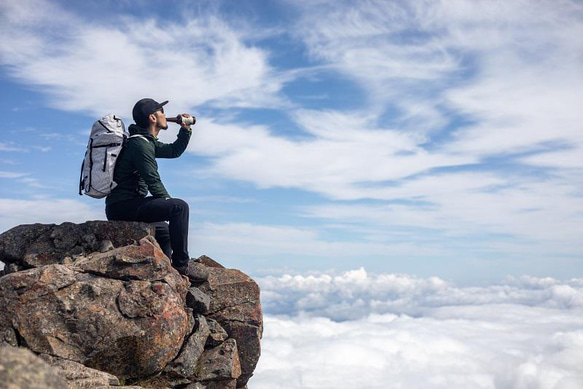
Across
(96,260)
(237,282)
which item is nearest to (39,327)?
(96,260)

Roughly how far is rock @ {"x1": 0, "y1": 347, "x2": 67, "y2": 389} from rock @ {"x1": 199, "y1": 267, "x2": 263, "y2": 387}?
1047cm

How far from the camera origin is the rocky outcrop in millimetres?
13422

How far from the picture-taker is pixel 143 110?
17.2 meters

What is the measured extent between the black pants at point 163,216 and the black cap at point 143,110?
8.76 feet

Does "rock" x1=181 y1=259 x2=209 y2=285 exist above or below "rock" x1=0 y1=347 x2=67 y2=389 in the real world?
above

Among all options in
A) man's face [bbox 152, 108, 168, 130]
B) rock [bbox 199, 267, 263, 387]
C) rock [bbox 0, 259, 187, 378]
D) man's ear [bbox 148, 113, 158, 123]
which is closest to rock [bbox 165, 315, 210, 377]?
rock [bbox 0, 259, 187, 378]

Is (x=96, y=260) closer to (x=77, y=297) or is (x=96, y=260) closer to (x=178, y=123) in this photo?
(x=77, y=297)

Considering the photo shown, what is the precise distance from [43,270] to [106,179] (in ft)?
12.0

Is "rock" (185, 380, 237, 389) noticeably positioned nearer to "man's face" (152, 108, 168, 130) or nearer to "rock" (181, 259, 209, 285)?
"rock" (181, 259, 209, 285)

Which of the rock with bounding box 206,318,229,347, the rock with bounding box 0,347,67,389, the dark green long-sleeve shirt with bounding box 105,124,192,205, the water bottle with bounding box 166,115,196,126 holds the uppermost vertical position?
the water bottle with bounding box 166,115,196,126

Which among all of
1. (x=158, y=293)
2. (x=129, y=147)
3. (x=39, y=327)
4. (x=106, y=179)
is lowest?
(x=39, y=327)

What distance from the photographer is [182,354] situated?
15.1 metres

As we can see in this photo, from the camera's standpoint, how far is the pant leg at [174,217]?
1627 cm

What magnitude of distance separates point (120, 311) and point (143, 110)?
6.86 m
